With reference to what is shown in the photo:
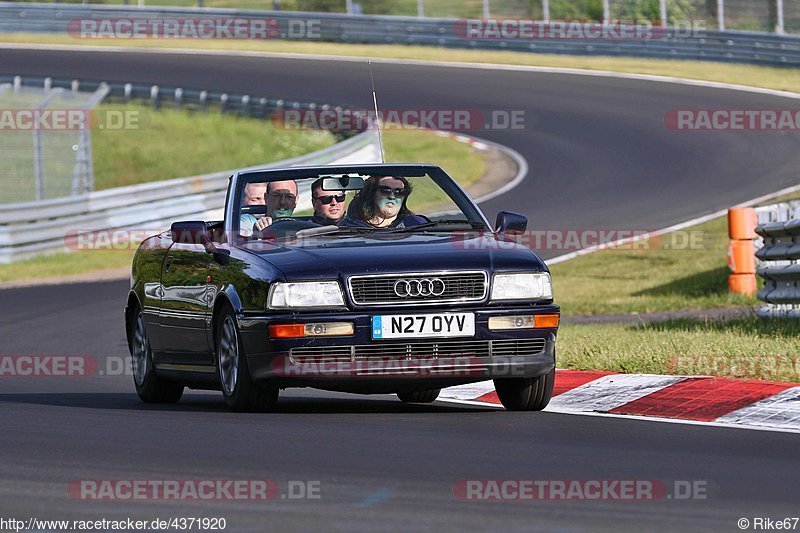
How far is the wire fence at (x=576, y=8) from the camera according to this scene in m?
38.9

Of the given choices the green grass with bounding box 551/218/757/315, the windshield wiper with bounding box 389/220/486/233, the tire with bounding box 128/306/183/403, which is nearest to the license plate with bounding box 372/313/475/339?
the windshield wiper with bounding box 389/220/486/233

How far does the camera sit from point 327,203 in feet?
31.8

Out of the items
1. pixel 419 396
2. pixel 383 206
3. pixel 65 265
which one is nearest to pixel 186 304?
pixel 383 206

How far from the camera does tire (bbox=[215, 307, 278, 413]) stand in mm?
8836

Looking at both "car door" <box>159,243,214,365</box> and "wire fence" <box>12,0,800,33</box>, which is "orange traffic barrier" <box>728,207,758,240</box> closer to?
"car door" <box>159,243,214,365</box>

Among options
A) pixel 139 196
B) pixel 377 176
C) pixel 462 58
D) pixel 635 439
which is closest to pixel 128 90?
pixel 462 58

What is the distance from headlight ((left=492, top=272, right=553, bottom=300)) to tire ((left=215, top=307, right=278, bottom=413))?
1.32 metres

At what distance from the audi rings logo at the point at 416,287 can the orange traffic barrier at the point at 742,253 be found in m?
8.74

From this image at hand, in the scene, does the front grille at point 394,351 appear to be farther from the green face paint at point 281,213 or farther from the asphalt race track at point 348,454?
the green face paint at point 281,213

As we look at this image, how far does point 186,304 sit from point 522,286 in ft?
7.32

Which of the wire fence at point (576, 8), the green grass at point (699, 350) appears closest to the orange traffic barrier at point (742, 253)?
the green grass at point (699, 350)

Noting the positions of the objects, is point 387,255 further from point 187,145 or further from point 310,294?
point 187,145

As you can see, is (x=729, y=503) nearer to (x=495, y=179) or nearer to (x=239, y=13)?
(x=495, y=179)

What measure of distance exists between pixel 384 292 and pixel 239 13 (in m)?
40.5
